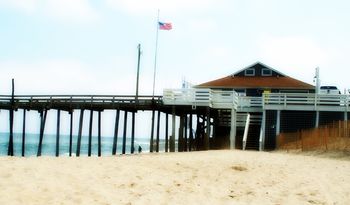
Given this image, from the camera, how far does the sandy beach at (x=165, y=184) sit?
39.3 feet

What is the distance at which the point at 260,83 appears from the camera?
1617 inches

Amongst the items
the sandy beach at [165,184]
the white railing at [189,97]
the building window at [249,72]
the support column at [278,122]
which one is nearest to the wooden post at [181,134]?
the white railing at [189,97]

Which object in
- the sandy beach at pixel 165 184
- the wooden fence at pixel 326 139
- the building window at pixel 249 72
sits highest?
the building window at pixel 249 72

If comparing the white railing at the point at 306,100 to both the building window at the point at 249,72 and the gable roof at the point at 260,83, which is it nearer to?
the gable roof at the point at 260,83

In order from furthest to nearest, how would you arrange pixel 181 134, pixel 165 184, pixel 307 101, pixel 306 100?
pixel 306 100 < pixel 307 101 < pixel 181 134 < pixel 165 184

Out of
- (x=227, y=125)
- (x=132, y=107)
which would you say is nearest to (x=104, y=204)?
(x=132, y=107)

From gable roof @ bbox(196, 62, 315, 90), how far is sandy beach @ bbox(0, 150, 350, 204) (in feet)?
75.6

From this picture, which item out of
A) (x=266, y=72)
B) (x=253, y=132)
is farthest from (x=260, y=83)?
(x=253, y=132)

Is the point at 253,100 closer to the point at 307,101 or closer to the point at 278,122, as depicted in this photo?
the point at 278,122

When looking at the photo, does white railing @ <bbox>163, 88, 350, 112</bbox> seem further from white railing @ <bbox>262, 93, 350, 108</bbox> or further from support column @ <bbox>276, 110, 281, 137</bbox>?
support column @ <bbox>276, 110, 281, 137</bbox>

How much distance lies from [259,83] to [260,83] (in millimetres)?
81

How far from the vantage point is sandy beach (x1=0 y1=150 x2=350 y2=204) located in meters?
12.0

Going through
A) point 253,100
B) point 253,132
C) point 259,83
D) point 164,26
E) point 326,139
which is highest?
point 164,26

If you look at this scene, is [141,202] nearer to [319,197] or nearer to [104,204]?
[104,204]
